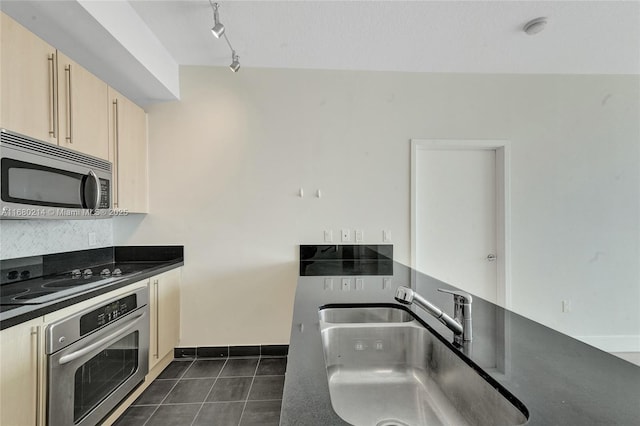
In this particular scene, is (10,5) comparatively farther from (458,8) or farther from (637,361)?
(637,361)

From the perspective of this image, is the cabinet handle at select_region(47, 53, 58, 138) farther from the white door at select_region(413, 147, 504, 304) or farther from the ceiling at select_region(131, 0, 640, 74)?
the white door at select_region(413, 147, 504, 304)

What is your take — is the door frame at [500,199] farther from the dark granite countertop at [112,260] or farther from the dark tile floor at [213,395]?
the dark granite countertop at [112,260]

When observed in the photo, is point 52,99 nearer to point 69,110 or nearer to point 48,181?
point 69,110

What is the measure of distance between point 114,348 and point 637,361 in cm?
416

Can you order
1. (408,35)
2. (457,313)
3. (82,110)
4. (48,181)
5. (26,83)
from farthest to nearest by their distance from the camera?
(408,35) → (82,110) → (48,181) → (26,83) → (457,313)

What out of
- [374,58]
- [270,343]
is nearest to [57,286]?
[270,343]

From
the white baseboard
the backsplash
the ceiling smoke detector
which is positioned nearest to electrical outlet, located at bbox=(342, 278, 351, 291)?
the backsplash

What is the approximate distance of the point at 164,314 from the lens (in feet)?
7.32

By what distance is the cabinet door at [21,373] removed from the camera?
1.07m

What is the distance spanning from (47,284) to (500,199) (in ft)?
11.6

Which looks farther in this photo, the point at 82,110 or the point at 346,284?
the point at 82,110

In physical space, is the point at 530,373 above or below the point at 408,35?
below

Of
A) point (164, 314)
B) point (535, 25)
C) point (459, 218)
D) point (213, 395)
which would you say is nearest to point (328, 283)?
point (213, 395)

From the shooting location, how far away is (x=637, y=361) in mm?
2475
